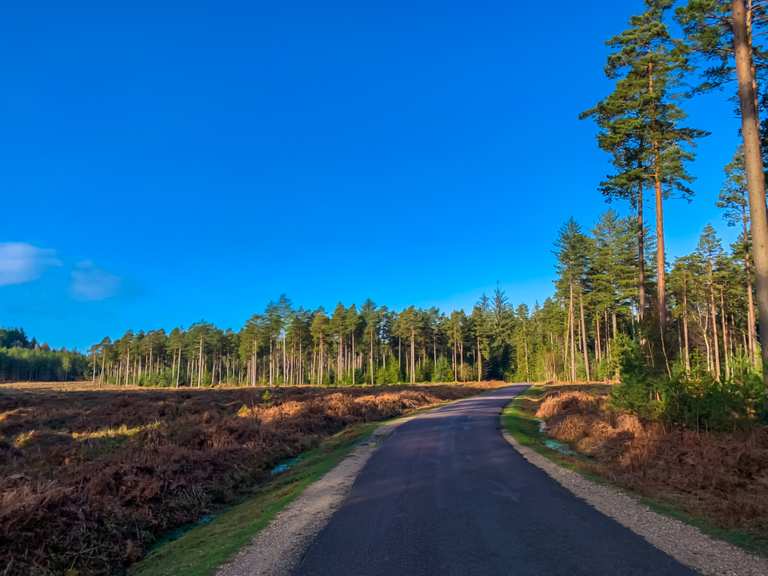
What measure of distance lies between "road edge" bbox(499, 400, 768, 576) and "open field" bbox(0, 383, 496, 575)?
8185 millimetres

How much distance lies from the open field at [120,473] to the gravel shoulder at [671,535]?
26.9 feet

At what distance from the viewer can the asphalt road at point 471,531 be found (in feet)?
17.7

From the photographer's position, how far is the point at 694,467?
9867 mm

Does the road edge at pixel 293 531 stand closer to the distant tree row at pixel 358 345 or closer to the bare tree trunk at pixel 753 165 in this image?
the bare tree trunk at pixel 753 165

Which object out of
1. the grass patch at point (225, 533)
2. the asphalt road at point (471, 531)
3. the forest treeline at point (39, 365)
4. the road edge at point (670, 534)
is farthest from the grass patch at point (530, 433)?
the forest treeline at point (39, 365)

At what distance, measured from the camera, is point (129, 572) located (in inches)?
270

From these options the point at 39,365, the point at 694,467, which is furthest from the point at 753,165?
the point at 39,365

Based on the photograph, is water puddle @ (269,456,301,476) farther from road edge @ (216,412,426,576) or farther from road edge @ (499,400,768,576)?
road edge @ (499,400,768,576)

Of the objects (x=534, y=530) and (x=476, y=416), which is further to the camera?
(x=476, y=416)

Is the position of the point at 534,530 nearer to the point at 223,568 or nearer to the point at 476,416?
the point at 223,568

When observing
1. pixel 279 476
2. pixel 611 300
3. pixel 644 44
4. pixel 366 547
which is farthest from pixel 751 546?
pixel 611 300

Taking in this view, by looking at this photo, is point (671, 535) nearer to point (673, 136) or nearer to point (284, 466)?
point (284, 466)

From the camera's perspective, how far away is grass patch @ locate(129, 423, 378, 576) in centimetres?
638

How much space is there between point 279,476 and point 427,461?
4.72 metres
